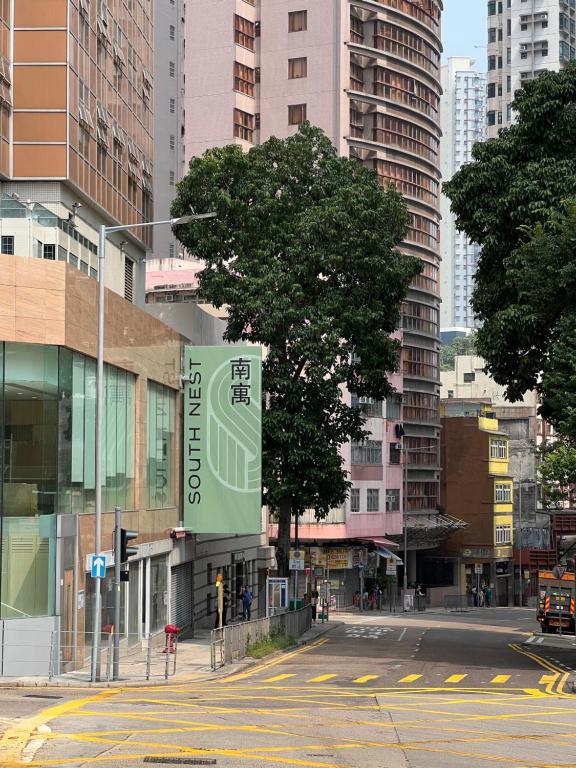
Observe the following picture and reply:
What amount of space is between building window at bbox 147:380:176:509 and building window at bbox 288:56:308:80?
173 feet

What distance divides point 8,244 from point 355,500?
56923mm

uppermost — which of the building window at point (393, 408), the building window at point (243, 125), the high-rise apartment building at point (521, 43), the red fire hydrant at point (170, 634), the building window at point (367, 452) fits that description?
the high-rise apartment building at point (521, 43)

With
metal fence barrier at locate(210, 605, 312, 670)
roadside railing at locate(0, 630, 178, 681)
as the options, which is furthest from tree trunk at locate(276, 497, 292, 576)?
roadside railing at locate(0, 630, 178, 681)

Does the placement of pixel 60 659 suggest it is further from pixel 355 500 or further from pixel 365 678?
pixel 355 500

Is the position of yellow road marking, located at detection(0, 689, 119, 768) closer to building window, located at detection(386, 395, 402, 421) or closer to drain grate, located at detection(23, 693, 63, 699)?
drain grate, located at detection(23, 693, 63, 699)

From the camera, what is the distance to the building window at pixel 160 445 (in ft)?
153

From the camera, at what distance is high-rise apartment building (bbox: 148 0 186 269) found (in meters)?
118

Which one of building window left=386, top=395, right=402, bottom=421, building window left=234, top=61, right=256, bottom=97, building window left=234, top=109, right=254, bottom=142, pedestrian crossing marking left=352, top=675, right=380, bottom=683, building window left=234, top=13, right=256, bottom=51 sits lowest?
pedestrian crossing marking left=352, top=675, right=380, bottom=683

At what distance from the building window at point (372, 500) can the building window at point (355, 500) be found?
1429 mm

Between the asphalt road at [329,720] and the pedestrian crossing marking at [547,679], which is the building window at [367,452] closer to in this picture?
the asphalt road at [329,720]

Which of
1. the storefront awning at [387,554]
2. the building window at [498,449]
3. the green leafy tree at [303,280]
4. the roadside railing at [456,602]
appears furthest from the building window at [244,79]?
the green leafy tree at [303,280]

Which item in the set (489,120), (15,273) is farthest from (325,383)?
(489,120)

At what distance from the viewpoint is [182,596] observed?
5156 centimetres

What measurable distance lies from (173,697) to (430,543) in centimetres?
7676
